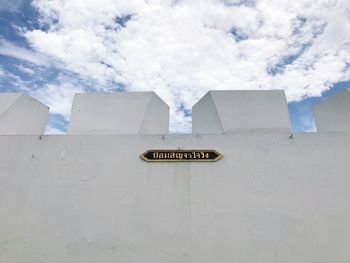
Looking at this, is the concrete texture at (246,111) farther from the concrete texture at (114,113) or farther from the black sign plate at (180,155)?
the concrete texture at (114,113)

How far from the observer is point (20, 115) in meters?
6.39

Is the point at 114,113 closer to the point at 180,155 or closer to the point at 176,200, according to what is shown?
the point at 180,155

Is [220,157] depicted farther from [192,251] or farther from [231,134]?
[192,251]

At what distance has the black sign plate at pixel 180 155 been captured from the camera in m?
4.94

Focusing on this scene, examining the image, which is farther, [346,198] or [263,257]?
[346,198]

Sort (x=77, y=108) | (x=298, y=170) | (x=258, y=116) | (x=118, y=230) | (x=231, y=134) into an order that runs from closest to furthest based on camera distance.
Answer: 1. (x=118, y=230)
2. (x=298, y=170)
3. (x=231, y=134)
4. (x=258, y=116)
5. (x=77, y=108)

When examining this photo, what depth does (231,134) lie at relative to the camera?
5105 millimetres

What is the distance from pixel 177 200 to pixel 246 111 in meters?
2.92

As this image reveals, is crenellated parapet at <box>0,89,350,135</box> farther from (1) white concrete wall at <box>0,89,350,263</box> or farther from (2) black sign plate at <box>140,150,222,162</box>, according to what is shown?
(2) black sign plate at <box>140,150,222,162</box>

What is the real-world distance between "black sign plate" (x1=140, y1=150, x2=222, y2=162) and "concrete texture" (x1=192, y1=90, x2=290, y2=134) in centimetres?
97

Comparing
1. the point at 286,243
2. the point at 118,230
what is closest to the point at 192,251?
the point at 118,230

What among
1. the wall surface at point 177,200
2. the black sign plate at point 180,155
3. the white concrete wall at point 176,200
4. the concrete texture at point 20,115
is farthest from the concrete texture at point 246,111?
the concrete texture at point 20,115

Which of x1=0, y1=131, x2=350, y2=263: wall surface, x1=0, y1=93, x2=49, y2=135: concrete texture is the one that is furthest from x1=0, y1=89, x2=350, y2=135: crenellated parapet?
x1=0, y1=131, x2=350, y2=263: wall surface

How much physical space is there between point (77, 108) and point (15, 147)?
1.76 meters
